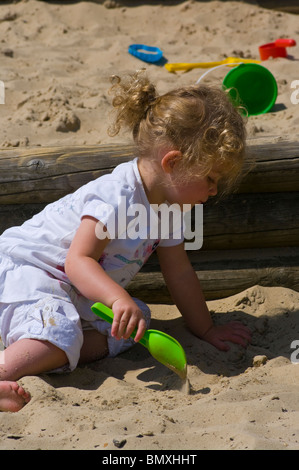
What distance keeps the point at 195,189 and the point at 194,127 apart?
8.4 inches

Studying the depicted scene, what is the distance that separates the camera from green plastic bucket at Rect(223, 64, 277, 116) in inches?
149

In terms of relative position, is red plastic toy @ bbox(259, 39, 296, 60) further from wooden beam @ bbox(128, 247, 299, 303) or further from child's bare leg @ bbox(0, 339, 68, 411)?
child's bare leg @ bbox(0, 339, 68, 411)

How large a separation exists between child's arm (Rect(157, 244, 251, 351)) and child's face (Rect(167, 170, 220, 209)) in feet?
0.96

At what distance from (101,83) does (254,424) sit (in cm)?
292

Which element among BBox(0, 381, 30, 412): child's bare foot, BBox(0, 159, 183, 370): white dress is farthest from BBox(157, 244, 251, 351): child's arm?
BBox(0, 381, 30, 412): child's bare foot

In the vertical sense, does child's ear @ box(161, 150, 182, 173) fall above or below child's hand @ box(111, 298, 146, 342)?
above

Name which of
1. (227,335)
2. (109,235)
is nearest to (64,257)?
(109,235)

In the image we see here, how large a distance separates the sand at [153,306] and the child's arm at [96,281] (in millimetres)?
230

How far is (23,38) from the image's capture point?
16.1 ft

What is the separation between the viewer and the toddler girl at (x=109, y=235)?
222 cm

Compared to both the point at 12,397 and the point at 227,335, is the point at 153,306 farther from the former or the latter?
the point at 12,397

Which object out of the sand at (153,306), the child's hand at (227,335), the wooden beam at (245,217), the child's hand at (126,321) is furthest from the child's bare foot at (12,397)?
the wooden beam at (245,217)
